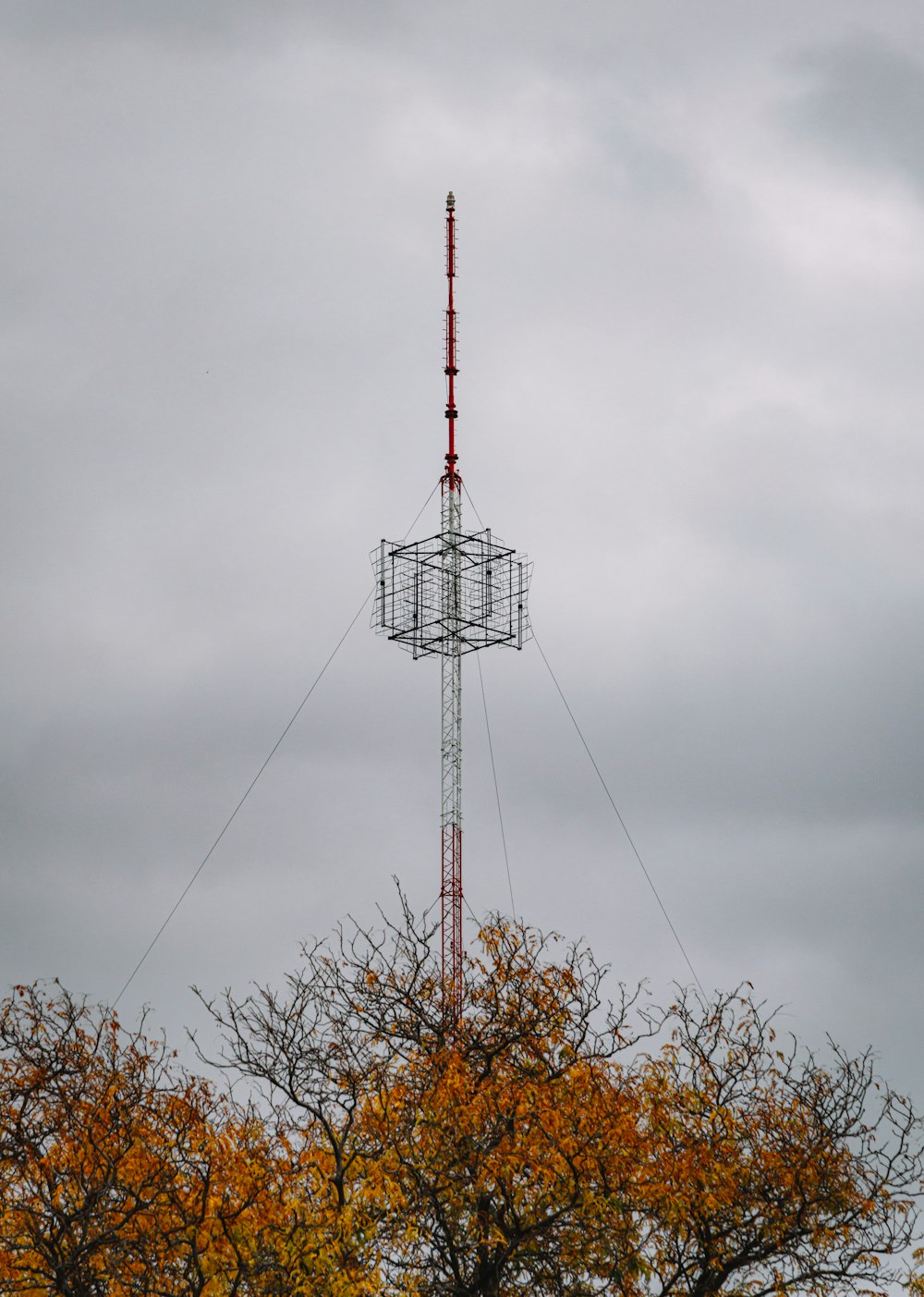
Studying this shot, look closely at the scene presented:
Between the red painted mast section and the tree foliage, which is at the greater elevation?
the red painted mast section

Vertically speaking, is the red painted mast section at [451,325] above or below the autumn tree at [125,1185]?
above

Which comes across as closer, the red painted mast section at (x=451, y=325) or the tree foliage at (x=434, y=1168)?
the tree foliage at (x=434, y=1168)

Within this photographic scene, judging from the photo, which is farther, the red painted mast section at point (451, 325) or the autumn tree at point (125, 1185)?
the red painted mast section at point (451, 325)

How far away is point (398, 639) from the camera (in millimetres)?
47312

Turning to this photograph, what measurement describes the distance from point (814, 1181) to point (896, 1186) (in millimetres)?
2176

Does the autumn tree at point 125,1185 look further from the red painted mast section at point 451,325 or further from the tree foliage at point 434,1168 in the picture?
the red painted mast section at point 451,325

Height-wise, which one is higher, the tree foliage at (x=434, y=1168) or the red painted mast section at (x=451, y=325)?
the red painted mast section at (x=451, y=325)

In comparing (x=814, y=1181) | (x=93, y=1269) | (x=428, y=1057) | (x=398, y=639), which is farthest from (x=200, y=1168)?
(x=398, y=639)

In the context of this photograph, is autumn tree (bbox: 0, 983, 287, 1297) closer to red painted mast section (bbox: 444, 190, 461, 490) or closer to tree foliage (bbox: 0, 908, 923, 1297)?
tree foliage (bbox: 0, 908, 923, 1297)

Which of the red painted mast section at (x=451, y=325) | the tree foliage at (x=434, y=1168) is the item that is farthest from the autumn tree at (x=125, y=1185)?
the red painted mast section at (x=451, y=325)

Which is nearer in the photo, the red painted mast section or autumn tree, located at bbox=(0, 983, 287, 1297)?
autumn tree, located at bbox=(0, 983, 287, 1297)

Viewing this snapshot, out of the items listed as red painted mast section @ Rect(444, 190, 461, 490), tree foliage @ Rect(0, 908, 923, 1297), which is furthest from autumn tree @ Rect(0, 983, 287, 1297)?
red painted mast section @ Rect(444, 190, 461, 490)

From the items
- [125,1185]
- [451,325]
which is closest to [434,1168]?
[125,1185]

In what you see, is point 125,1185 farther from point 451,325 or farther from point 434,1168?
point 451,325
